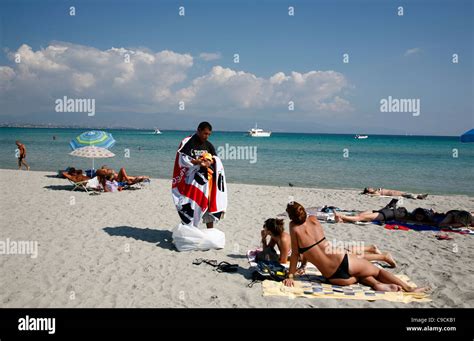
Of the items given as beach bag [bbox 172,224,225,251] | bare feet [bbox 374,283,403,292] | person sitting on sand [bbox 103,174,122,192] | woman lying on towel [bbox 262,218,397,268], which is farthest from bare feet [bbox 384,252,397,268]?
person sitting on sand [bbox 103,174,122,192]

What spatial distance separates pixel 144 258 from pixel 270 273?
206cm

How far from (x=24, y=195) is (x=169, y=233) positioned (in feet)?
20.6

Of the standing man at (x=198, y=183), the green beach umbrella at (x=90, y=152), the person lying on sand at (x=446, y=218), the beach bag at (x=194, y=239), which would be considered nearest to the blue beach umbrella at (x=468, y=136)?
the person lying on sand at (x=446, y=218)

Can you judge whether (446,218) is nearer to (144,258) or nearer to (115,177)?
(144,258)

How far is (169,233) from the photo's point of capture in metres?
7.40

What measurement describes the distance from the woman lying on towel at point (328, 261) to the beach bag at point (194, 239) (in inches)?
70.9

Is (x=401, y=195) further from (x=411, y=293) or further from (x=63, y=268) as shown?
(x=63, y=268)

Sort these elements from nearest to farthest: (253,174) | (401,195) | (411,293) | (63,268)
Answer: (411,293), (63,268), (401,195), (253,174)

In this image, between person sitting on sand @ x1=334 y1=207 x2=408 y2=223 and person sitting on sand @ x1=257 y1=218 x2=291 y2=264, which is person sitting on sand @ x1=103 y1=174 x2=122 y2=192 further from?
person sitting on sand @ x1=257 y1=218 x2=291 y2=264

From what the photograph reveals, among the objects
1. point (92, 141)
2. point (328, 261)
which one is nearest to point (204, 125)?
point (328, 261)

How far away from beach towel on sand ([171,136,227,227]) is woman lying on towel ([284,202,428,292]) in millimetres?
2037

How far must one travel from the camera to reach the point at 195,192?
6.35 m
